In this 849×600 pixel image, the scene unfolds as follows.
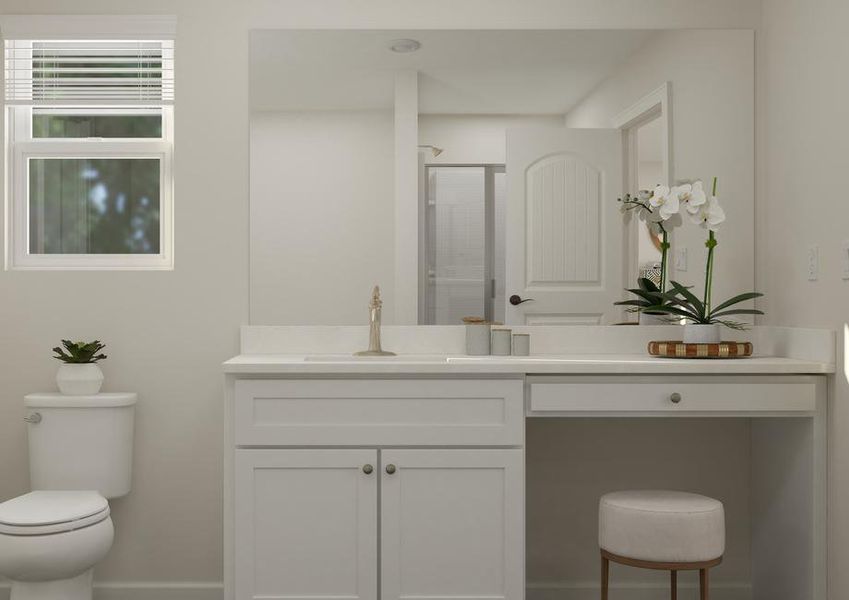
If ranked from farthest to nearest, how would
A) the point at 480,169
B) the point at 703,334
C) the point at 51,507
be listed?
the point at 480,169
the point at 703,334
the point at 51,507

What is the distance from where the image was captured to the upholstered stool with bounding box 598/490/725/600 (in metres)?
2.33

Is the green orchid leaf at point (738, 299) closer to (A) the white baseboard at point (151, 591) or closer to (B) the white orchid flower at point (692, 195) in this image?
(B) the white orchid flower at point (692, 195)

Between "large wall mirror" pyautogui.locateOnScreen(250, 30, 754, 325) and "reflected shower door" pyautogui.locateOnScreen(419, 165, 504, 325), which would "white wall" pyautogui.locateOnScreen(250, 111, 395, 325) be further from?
"reflected shower door" pyautogui.locateOnScreen(419, 165, 504, 325)

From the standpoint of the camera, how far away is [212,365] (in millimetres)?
2932

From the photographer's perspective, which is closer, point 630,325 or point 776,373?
point 776,373

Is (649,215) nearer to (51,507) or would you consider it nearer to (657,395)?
(657,395)

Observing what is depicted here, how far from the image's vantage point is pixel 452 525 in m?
2.46

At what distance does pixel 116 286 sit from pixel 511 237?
1.40 m

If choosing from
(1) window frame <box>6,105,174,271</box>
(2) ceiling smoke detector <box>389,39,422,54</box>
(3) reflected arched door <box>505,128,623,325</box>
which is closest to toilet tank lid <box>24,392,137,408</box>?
(1) window frame <box>6,105,174,271</box>

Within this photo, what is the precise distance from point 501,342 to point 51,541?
149 centimetres

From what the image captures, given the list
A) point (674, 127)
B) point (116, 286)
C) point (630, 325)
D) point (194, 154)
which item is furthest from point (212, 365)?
point (674, 127)

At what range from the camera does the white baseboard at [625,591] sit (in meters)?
2.97

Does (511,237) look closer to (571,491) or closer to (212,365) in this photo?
(571,491)

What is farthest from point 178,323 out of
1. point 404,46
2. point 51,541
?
point 404,46
